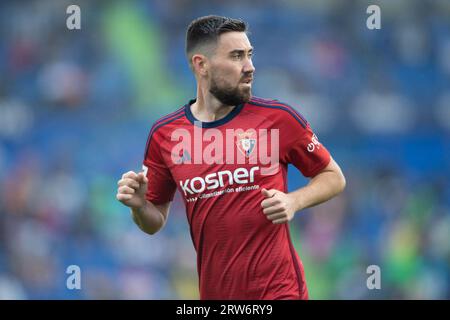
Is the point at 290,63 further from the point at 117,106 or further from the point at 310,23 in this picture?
the point at 117,106

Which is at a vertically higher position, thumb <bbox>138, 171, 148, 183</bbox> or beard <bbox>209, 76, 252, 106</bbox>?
beard <bbox>209, 76, 252, 106</bbox>

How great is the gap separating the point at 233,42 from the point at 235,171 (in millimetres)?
781

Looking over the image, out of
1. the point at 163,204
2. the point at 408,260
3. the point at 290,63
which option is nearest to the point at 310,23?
the point at 290,63

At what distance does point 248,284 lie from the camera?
4.46m

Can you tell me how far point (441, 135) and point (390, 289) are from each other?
2536 millimetres

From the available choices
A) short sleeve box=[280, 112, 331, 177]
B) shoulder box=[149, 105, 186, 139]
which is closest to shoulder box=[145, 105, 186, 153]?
shoulder box=[149, 105, 186, 139]

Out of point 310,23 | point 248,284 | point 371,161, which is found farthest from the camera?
point 310,23

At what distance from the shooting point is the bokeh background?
10391 millimetres

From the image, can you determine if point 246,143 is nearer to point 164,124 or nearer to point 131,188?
point 164,124

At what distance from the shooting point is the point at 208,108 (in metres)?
4.77

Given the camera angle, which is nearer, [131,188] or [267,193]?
[267,193]

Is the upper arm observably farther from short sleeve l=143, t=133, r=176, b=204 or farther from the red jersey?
the red jersey
